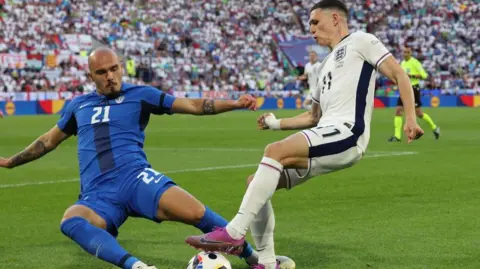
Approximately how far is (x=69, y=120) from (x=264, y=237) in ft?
5.95

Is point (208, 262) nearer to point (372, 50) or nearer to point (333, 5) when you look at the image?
point (372, 50)

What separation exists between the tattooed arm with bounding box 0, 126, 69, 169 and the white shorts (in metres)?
2.04

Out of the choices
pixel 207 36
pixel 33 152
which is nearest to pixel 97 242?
pixel 33 152

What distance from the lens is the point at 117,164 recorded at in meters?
6.78

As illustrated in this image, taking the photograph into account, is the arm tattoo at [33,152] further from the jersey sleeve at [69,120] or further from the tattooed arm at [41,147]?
the jersey sleeve at [69,120]

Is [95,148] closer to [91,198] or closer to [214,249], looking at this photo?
[91,198]

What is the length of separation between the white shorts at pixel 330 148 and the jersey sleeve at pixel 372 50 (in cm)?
54

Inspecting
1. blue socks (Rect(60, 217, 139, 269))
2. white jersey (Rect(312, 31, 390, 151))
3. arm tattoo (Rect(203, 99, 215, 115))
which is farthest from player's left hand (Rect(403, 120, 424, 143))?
blue socks (Rect(60, 217, 139, 269))

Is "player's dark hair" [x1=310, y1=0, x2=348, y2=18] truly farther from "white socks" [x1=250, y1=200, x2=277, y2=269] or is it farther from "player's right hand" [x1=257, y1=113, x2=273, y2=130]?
"white socks" [x1=250, y1=200, x2=277, y2=269]

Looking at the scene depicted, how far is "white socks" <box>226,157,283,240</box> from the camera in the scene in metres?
6.26

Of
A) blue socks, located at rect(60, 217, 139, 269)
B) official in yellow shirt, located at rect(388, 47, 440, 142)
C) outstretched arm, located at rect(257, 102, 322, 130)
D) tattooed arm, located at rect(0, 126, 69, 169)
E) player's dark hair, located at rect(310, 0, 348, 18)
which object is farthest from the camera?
official in yellow shirt, located at rect(388, 47, 440, 142)

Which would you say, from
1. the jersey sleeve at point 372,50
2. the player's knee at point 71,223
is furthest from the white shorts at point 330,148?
the player's knee at point 71,223

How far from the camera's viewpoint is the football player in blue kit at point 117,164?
21.5ft

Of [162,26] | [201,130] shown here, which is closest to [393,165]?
[201,130]
